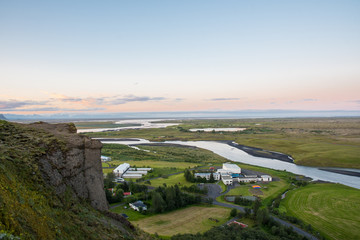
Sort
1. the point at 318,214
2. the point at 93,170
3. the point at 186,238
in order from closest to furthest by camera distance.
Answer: the point at 93,170, the point at 186,238, the point at 318,214

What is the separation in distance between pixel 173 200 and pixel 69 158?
26790 mm

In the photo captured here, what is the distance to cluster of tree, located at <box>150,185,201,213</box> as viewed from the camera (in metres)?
35.2

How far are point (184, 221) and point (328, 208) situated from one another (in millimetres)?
25577

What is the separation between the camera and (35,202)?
31.7 ft

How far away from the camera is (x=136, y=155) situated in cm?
8412

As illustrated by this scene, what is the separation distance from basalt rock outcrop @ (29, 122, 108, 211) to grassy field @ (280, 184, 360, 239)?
31447mm

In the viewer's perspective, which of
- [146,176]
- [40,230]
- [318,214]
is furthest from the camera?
[146,176]

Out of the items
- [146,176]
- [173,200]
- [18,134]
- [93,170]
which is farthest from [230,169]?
[18,134]

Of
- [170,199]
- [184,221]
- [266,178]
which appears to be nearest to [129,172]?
[170,199]

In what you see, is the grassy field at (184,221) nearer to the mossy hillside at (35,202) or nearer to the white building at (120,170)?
the mossy hillside at (35,202)

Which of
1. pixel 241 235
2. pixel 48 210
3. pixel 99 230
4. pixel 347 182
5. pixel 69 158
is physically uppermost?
pixel 69 158

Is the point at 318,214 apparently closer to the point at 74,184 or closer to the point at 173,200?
the point at 173,200

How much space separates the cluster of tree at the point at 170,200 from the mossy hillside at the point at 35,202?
20.8m

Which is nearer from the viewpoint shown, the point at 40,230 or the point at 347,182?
the point at 40,230
